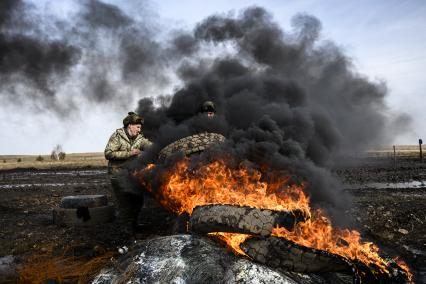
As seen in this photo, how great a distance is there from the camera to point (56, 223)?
9.55 meters

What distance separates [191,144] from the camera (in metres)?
7.73

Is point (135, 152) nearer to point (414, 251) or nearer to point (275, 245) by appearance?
point (275, 245)

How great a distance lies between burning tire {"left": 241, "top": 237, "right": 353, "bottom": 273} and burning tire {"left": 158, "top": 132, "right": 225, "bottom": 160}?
2806 mm

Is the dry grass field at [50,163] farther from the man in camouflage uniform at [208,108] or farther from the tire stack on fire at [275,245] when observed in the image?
the tire stack on fire at [275,245]

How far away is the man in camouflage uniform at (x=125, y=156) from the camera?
28.7 feet

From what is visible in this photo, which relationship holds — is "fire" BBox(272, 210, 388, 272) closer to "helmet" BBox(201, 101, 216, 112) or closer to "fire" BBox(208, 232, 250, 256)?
"fire" BBox(208, 232, 250, 256)

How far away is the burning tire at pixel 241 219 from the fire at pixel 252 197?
0.51ft

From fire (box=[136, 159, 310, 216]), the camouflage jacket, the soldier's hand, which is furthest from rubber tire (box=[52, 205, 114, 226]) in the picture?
fire (box=[136, 159, 310, 216])

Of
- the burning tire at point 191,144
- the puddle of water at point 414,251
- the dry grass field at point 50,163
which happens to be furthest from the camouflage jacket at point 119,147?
the dry grass field at point 50,163

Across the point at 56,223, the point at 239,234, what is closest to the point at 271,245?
the point at 239,234

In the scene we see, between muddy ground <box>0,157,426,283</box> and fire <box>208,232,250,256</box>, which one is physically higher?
fire <box>208,232,250,256</box>

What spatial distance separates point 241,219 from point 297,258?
90 cm

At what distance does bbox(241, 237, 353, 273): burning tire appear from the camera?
194 inches

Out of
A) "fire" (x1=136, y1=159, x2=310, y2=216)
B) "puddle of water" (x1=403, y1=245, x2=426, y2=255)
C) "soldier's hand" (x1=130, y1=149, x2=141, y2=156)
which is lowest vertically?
"puddle of water" (x1=403, y1=245, x2=426, y2=255)
